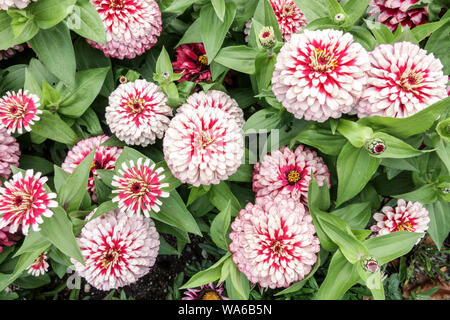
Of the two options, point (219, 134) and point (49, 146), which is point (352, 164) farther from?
point (49, 146)

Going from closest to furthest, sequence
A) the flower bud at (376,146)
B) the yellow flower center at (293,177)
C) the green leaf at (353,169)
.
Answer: the flower bud at (376,146)
the green leaf at (353,169)
the yellow flower center at (293,177)

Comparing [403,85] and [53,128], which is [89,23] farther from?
[403,85]

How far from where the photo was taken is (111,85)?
1172 millimetres

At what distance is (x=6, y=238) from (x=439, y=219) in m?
1.16

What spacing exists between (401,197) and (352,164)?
0.60 ft

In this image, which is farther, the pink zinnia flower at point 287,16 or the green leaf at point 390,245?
the pink zinnia flower at point 287,16

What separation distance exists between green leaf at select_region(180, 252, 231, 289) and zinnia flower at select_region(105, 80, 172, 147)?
0.36 meters

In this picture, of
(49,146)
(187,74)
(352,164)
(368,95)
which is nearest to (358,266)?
(352,164)

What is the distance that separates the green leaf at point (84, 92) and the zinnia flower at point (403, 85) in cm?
71

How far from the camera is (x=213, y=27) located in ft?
3.44

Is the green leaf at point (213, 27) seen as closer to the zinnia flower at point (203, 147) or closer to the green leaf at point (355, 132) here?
the zinnia flower at point (203, 147)

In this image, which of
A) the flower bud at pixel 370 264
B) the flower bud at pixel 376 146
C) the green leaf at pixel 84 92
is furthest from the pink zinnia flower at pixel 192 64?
the flower bud at pixel 370 264

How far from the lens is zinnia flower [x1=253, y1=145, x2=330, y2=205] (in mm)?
918

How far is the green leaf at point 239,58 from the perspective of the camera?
1.00 m
